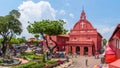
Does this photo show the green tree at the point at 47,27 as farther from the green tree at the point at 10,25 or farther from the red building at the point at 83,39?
the red building at the point at 83,39

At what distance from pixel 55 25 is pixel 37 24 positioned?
392 cm

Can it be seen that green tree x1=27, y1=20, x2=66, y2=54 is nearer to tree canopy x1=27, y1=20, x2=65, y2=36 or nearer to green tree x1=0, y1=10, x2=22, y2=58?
tree canopy x1=27, y1=20, x2=65, y2=36

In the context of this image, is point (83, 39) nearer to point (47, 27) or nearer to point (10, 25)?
point (47, 27)

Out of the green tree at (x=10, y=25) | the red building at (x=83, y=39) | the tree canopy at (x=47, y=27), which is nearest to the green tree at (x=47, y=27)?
the tree canopy at (x=47, y=27)

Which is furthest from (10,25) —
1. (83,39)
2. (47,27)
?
(83,39)

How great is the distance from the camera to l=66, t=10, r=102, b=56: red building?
6065 cm

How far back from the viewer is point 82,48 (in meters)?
60.8

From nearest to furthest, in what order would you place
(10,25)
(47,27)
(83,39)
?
(10,25)
(47,27)
(83,39)

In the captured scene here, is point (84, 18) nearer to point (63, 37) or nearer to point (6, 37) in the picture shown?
point (63, 37)

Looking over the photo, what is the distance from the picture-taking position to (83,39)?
2461 inches

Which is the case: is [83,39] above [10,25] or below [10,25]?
below

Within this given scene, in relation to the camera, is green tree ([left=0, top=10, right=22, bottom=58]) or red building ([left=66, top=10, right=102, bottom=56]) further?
red building ([left=66, top=10, right=102, bottom=56])

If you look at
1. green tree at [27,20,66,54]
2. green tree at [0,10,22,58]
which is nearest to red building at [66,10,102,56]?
green tree at [27,20,66,54]

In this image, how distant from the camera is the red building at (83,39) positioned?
60647mm
